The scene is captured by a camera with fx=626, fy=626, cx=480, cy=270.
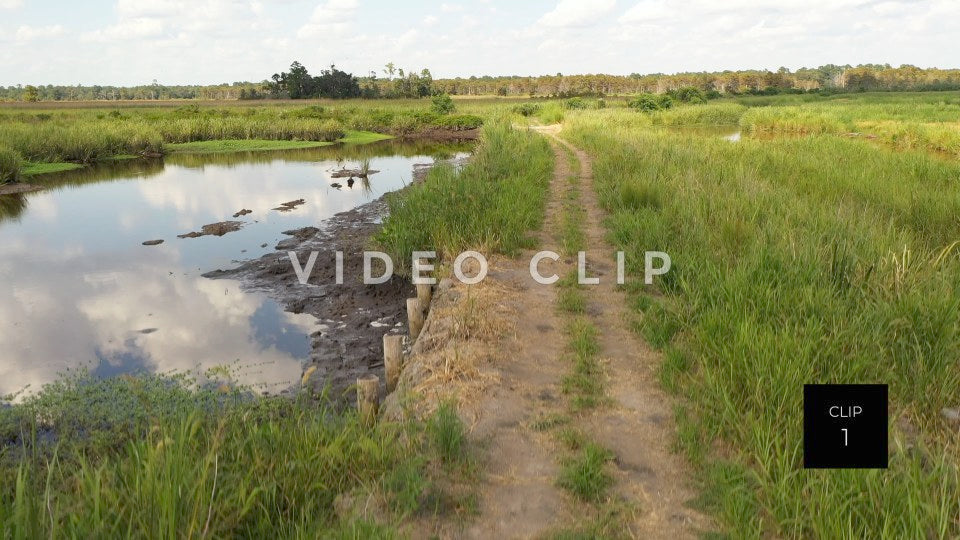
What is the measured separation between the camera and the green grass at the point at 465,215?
28.5 feet

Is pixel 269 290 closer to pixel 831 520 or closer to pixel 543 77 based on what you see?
pixel 831 520

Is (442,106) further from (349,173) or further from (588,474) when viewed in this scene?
(588,474)

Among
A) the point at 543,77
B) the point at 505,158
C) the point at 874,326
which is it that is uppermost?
the point at 543,77

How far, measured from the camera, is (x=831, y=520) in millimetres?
2807

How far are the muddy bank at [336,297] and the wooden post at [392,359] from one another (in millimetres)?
499

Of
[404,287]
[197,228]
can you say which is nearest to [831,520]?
[404,287]

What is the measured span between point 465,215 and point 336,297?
2334 mm

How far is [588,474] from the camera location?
3.52 m

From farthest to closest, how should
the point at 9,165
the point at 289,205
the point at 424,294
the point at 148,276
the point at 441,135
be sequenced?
the point at 441,135
the point at 9,165
the point at 289,205
the point at 148,276
the point at 424,294

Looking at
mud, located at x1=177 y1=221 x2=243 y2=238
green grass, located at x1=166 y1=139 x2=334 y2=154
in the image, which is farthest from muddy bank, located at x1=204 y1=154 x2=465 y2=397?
green grass, located at x1=166 y1=139 x2=334 y2=154

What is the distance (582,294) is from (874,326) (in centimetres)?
295

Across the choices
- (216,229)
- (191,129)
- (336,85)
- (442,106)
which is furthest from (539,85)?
(216,229)

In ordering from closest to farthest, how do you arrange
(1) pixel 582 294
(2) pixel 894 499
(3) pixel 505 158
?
(2) pixel 894 499
(1) pixel 582 294
(3) pixel 505 158

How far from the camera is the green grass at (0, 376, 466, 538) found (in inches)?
97.2
